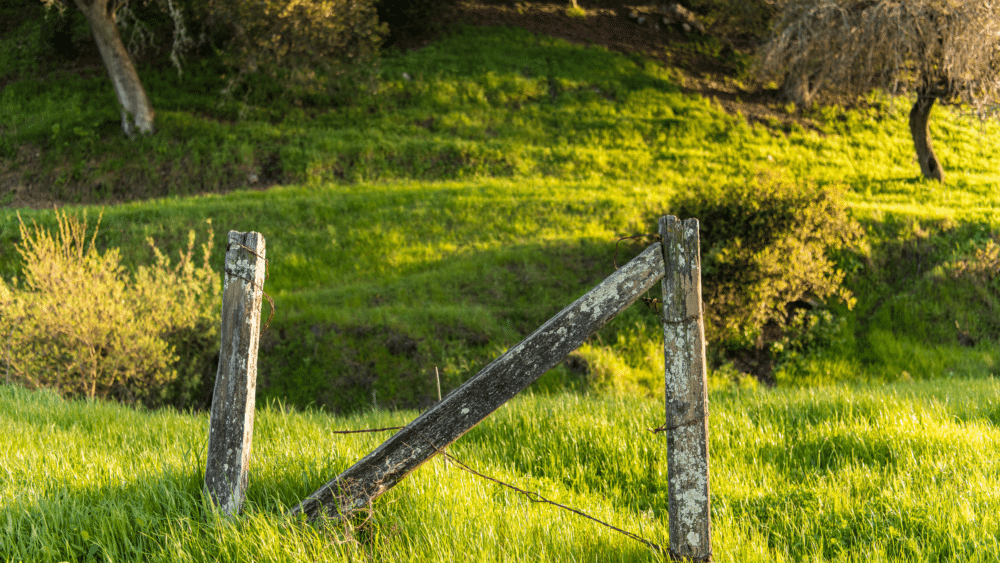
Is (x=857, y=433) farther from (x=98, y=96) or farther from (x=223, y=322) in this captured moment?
(x=98, y=96)

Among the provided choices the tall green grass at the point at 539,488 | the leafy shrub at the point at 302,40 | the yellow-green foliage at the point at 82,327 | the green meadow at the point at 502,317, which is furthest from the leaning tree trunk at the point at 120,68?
the tall green grass at the point at 539,488

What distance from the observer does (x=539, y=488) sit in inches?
152

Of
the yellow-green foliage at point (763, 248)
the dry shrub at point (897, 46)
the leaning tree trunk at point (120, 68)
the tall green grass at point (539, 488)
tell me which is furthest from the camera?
the leaning tree trunk at point (120, 68)

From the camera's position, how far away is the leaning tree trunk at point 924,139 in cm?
1681

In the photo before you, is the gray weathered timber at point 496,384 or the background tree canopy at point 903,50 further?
the background tree canopy at point 903,50

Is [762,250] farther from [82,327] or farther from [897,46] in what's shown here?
[82,327]

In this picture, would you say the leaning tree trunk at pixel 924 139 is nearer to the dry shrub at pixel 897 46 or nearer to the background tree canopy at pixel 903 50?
the background tree canopy at pixel 903 50

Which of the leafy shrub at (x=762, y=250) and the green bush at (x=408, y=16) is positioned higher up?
the green bush at (x=408, y=16)

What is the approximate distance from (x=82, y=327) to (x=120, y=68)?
14025mm

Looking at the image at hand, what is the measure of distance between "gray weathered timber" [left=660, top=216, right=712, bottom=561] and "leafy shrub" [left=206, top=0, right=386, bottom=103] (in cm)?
1685

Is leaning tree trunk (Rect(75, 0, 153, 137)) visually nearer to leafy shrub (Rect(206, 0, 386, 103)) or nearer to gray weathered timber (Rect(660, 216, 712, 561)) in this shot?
leafy shrub (Rect(206, 0, 386, 103))

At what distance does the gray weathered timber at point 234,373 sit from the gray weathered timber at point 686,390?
2.10 meters

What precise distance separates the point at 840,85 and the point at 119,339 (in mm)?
18232

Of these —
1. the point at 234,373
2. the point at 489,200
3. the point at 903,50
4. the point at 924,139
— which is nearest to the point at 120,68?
the point at 489,200
